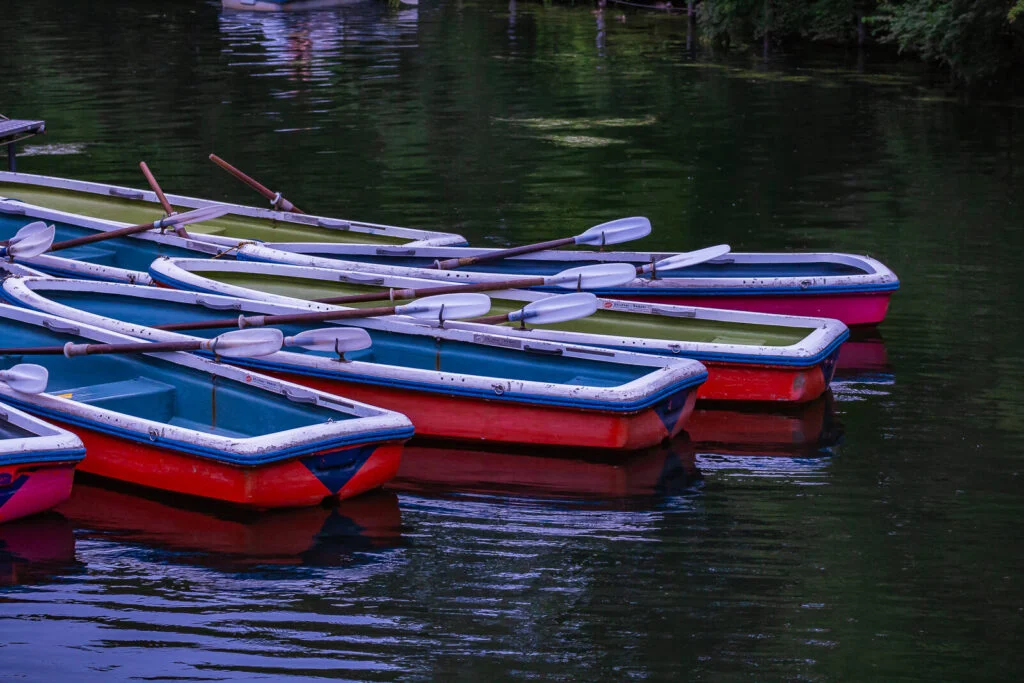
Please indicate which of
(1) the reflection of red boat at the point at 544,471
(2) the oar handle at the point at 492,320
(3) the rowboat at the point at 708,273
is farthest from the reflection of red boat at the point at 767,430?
(2) the oar handle at the point at 492,320

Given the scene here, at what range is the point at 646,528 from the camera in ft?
31.6

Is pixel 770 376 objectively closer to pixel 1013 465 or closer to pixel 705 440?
pixel 705 440

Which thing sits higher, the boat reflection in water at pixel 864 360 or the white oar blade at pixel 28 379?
the white oar blade at pixel 28 379

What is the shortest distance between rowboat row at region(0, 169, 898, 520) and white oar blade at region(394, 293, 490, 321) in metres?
0.02

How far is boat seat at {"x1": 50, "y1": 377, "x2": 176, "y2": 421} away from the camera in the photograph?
1057 centimetres

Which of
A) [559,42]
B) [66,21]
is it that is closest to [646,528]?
[559,42]

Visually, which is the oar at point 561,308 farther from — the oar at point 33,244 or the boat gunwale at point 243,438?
the oar at point 33,244

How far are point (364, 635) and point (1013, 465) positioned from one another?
500cm

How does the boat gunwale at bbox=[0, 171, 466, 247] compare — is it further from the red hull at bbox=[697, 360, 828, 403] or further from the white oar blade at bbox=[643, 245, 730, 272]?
the red hull at bbox=[697, 360, 828, 403]

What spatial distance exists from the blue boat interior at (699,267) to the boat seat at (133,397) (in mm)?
3691

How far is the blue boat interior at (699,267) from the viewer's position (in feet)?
45.9

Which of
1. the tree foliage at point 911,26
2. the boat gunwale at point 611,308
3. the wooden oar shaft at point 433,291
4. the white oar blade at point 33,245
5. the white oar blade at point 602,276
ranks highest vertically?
the tree foliage at point 911,26

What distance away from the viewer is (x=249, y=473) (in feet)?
30.8

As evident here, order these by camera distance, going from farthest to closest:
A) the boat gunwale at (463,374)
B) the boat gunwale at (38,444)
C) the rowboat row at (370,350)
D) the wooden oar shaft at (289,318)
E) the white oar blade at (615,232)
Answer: the white oar blade at (615,232) < the wooden oar shaft at (289,318) < the boat gunwale at (463,374) < the rowboat row at (370,350) < the boat gunwale at (38,444)
